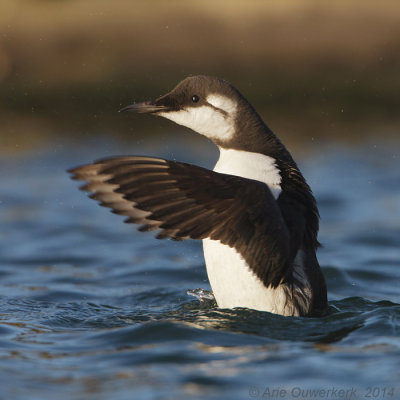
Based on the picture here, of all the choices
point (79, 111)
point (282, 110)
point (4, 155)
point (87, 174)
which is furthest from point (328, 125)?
point (87, 174)

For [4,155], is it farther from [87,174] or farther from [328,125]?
[87,174]

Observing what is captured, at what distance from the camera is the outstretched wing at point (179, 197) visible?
4.18 metres

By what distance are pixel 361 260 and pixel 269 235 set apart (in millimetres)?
3169

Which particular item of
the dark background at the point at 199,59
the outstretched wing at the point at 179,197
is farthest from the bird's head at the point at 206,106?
the dark background at the point at 199,59

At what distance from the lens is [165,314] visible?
5.27m

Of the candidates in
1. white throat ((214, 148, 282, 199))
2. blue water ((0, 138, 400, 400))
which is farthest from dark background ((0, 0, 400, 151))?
white throat ((214, 148, 282, 199))

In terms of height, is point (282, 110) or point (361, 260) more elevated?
point (282, 110)

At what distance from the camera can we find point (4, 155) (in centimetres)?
1073

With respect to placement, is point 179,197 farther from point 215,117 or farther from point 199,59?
point 199,59

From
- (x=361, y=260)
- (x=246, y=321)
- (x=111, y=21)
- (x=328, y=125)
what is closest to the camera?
(x=246, y=321)

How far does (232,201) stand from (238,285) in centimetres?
62

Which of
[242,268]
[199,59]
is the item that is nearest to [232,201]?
[242,268]

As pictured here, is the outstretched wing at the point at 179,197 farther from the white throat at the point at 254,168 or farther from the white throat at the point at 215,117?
the white throat at the point at 215,117

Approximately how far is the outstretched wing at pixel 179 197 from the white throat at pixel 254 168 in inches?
7.9
